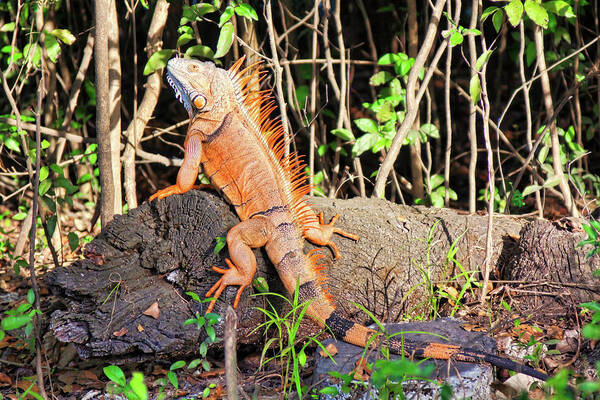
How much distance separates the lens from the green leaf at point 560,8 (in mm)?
4137

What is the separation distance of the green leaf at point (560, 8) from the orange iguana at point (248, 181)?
2.13 m

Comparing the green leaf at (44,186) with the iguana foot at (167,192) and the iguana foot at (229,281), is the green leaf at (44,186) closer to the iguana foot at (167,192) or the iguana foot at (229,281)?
the iguana foot at (167,192)

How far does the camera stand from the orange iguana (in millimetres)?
3490

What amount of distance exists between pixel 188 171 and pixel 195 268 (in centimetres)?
64

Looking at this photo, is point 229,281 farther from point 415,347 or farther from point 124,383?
point 415,347

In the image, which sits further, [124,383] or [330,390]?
[330,390]

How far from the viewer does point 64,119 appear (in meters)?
5.44

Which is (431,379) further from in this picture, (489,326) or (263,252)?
(263,252)

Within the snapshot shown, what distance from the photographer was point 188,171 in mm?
3777

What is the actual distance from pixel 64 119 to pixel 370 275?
3.30 m

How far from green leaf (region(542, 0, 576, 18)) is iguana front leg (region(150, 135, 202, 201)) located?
2635 mm

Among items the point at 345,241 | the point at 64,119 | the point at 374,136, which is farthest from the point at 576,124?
the point at 64,119

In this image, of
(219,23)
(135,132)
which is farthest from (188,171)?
(135,132)

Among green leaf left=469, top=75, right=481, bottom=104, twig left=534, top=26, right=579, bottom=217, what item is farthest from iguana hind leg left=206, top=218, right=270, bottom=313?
twig left=534, top=26, right=579, bottom=217
